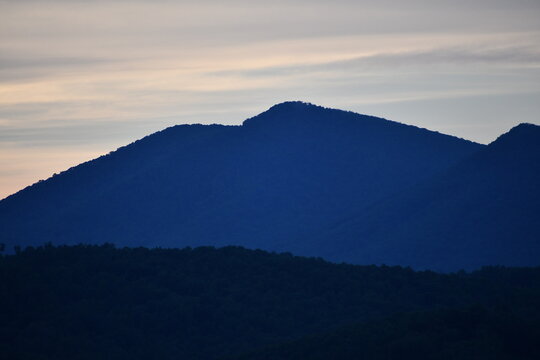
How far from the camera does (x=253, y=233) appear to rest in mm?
109875

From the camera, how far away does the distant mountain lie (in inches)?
3890

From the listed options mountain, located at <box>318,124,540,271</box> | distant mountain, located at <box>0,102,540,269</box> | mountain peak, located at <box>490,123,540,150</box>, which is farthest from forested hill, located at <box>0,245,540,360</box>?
mountain peak, located at <box>490,123,540,150</box>

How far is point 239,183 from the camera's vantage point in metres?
118

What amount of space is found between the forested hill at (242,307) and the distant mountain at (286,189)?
1266 inches

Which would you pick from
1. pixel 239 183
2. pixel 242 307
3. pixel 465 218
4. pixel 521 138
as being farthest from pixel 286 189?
pixel 242 307

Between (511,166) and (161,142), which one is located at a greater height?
(161,142)

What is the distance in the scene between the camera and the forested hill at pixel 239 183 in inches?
4377

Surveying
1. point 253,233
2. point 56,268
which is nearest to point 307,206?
point 253,233

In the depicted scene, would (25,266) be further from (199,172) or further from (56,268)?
(199,172)

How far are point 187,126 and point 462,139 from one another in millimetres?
35333

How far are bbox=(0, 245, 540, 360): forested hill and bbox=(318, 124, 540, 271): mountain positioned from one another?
21.1 meters

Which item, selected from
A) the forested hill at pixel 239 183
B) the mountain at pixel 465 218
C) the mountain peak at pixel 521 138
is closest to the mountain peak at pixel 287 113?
the forested hill at pixel 239 183

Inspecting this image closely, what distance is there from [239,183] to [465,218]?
33.0m

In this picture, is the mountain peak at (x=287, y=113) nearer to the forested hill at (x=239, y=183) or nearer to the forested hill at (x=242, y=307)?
the forested hill at (x=239, y=183)
